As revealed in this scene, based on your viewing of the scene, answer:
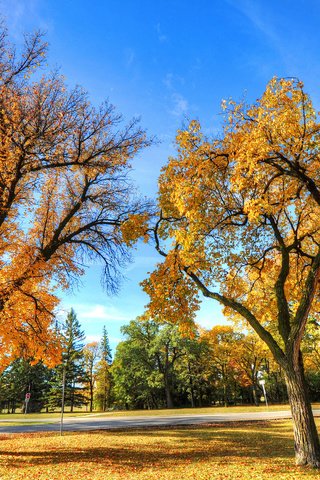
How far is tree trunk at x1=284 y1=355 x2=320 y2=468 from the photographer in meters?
7.66

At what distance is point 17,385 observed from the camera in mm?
53969

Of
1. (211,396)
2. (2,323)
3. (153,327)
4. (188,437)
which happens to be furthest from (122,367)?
(2,323)

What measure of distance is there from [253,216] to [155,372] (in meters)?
43.2

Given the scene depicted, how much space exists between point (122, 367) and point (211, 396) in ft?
64.1

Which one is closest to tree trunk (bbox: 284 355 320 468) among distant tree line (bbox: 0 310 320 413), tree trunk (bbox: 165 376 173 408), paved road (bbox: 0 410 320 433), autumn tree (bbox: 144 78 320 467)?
autumn tree (bbox: 144 78 320 467)

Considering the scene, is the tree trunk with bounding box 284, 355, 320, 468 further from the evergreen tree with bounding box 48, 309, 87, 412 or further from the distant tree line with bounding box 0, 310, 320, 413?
the evergreen tree with bounding box 48, 309, 87, 412

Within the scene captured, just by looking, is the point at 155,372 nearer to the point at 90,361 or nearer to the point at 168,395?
the point at 168,395

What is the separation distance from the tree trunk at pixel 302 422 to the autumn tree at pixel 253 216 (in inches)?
0.9

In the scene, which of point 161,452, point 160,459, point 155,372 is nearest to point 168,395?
point 155,372

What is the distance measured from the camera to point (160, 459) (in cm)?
973

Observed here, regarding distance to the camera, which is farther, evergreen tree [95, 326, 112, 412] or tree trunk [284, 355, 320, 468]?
evergreen tree [95, 326, 112, 412]

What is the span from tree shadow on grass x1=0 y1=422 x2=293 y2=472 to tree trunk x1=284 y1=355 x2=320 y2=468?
116 centimetres

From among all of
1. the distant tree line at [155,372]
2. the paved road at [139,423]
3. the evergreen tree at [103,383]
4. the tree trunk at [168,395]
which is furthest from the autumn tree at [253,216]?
the evergreen tree at [103,383]

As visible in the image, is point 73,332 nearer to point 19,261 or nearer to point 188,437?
point 188,437
